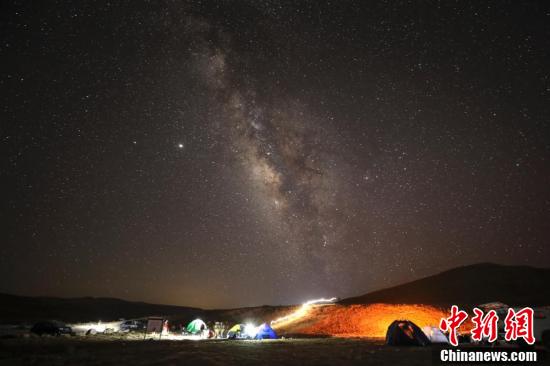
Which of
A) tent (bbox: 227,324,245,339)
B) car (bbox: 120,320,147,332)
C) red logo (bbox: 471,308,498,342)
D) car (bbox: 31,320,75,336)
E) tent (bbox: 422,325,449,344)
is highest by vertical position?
red logo (bbox: 471,308,498,342)

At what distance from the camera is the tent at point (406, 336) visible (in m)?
20.8

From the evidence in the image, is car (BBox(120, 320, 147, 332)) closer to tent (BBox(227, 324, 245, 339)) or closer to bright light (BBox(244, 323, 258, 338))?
tent (BBox(227, 324, 245, 339))

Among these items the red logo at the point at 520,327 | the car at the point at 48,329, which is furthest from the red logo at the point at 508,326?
the car at the point at 48,329

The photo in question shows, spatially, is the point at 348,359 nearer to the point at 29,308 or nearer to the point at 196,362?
the point at 196,362

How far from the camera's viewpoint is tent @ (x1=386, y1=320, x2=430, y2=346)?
20.8 metres

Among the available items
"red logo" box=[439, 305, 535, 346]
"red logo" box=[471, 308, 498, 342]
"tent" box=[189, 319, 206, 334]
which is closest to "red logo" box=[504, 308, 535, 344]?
"red logo" box=[439, 305, 535, 346]

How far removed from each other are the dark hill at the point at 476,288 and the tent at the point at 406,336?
99.6 ft

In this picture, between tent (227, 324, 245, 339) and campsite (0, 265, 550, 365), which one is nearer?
campsite (0, 265, 550, 365)

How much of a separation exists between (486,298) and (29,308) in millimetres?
86673

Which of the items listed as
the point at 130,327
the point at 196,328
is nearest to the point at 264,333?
the point at 196,328

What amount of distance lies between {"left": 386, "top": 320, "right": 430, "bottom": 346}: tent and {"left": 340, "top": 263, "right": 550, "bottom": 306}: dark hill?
99.6 feet

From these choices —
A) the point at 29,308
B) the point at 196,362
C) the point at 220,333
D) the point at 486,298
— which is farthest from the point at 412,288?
the point at 29,308

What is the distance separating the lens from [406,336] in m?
20.9

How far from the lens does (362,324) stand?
3338 centimetres
